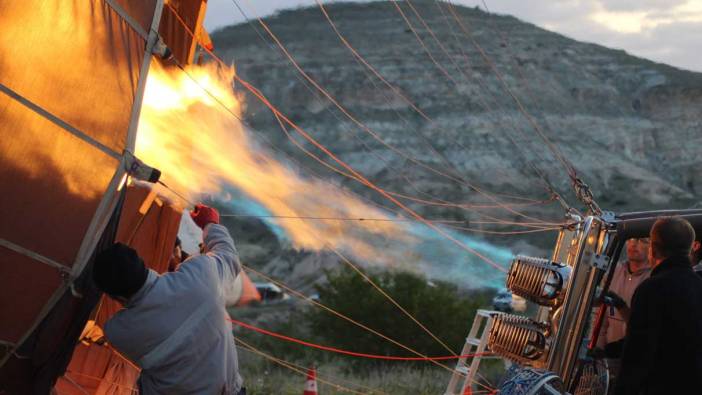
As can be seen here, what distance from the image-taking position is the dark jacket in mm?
4637

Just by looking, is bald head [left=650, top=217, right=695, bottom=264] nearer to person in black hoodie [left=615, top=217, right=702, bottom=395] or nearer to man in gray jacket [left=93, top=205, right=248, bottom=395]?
person in black hoodie [left=615, top=217, right=702, bottom=395]

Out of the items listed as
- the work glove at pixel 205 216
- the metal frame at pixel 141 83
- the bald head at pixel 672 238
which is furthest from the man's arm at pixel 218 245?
the bald head at pixel 672 238

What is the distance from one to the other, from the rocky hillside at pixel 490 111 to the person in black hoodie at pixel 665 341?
34730mm

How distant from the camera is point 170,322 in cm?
437

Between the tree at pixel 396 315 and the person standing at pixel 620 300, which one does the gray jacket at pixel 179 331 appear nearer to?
the person standing at pixel 620 300

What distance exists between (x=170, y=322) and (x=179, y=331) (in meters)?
0.06

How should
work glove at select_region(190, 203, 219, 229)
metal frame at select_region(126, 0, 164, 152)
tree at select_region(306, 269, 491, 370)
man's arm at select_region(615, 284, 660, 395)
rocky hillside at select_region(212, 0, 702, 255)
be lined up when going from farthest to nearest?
rocky hillside at select_region(212, 0, 702, 255) → tree at select_region(306, 269, 491, 370) → metal frame at select_region(126, 0, 164, 152) → work glove at select_region(190, 203, 219, 229) → man's arm at select_region(615, 284, 660, 395)

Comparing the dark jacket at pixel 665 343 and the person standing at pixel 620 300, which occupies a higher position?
the person standing at pixel 620 300

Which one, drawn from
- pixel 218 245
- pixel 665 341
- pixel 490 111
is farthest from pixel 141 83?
pixel 490 111

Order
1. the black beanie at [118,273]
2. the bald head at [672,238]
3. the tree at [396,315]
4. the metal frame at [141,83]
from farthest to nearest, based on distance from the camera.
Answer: the tree at [396,315] < the metal frame at [141,83] < the bald head at [672,238] < the black beanie at [118,273]

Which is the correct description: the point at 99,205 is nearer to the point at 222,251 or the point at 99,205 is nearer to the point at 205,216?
the point at 205,216

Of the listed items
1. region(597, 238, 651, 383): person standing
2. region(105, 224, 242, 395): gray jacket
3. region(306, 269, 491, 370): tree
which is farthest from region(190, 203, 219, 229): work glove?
region(306, 269, 491, 370): tree

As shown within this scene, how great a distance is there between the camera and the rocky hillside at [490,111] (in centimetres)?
4684

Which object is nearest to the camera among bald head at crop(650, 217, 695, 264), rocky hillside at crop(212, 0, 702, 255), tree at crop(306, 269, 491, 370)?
bald head at crop(650, 217, 695, 264)
